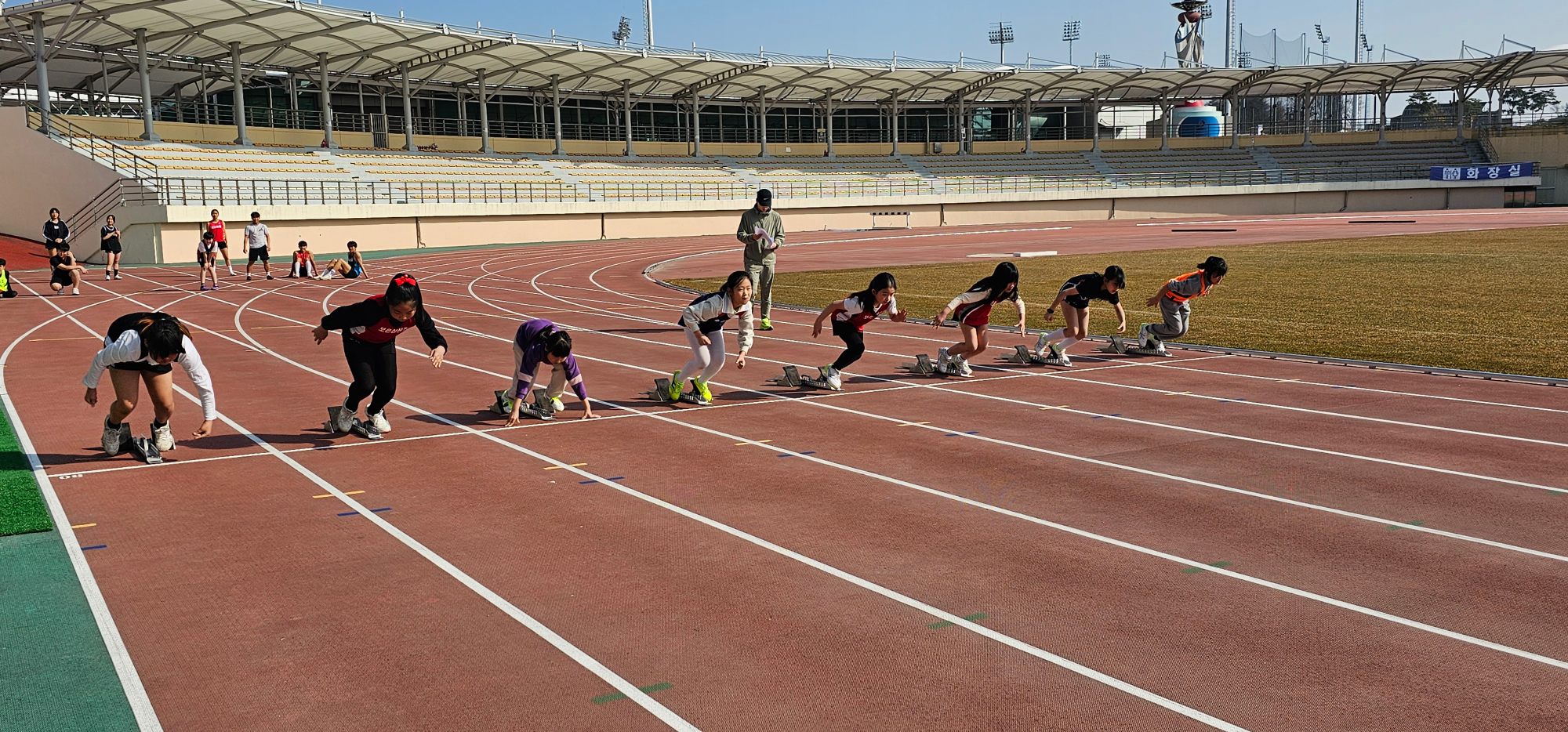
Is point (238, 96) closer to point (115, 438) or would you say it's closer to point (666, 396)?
point (666, 396)

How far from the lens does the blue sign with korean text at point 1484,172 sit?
72438mm

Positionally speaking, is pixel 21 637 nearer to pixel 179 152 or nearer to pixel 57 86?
pixel 179 152

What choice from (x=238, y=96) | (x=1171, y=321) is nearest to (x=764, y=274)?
(x=1171, y=321)

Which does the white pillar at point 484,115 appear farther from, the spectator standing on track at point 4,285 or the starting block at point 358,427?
the starting block at point 358,427

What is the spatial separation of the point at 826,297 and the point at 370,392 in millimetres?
13405

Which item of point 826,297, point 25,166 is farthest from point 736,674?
point 25,166

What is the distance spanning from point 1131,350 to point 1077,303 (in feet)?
4.59

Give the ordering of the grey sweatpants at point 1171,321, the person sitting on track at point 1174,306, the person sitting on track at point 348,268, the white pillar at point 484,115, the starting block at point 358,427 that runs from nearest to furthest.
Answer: the starting block at point 358,427
the person sitting on track at point 1174,306
the grey sweatpants at point 1171,321
the person sitting on track at point 348,268
the white pillar at point 484,115

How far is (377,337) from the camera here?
9.53 meters

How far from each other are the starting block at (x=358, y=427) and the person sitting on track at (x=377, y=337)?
1 cm

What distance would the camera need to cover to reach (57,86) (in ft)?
177

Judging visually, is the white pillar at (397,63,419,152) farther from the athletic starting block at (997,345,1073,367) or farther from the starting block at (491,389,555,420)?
the starting block at (491,389,555,420)

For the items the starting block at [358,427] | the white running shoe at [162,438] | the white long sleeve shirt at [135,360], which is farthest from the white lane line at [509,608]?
the white long sleeve shirt at [135,360]

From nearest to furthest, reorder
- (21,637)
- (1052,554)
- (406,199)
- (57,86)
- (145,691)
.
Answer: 1. (145,691)
2. (21,637)
3. (1052,554)
4. (406,199)
5. (57,86)
